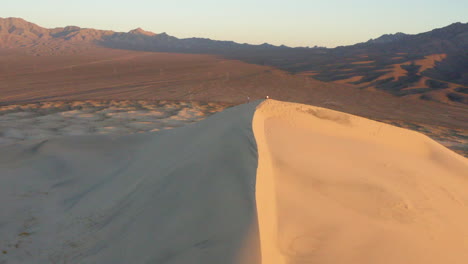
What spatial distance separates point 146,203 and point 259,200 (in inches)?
42.6

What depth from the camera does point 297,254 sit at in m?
1.91

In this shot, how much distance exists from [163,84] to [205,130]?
1483 centimetres

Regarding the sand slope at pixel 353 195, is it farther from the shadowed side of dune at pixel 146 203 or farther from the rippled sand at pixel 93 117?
the rippled sand at pixel 93 117

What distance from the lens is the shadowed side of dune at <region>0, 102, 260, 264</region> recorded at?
2.05 meters

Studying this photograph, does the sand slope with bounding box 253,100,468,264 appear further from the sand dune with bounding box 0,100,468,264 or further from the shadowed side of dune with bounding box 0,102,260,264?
the shadowed side of dune with bounding box 0,102,260,264

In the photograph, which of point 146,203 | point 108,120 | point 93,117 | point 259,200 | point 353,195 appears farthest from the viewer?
point 93,117

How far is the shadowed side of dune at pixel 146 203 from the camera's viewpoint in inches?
80.6

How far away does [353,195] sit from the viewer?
8.45 ft

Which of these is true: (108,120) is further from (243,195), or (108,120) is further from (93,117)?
(243,195)

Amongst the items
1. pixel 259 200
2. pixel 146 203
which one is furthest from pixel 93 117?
pixel 259 200

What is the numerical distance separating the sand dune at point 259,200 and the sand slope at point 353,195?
0.01 meters

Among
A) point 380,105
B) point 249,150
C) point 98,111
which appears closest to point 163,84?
point 98,111

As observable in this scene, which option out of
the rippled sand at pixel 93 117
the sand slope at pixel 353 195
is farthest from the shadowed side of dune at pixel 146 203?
the rippled sand at pixel 93 117

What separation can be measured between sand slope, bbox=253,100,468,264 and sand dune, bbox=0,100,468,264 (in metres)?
0.01
